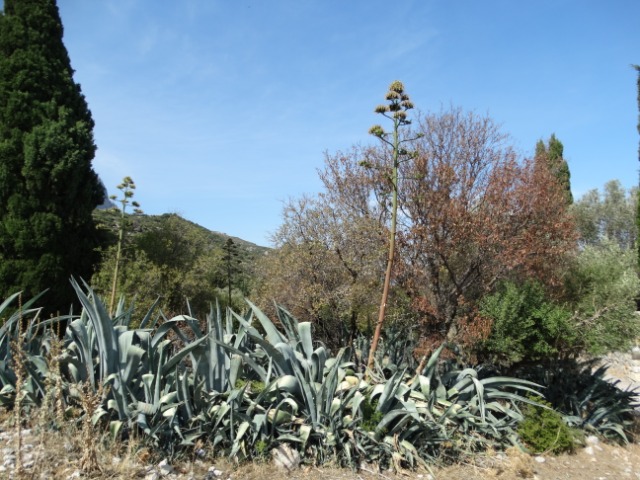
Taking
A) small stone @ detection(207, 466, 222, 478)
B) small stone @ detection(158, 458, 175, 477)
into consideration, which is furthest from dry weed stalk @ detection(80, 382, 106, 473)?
small stone @ detection(207, 466, 222, 478)

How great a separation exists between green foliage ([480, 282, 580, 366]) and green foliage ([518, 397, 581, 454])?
77cm

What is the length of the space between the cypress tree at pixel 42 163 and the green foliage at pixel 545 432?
30.2 ft

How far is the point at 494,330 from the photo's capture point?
6.20 m

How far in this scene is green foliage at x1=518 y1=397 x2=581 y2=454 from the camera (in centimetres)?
516

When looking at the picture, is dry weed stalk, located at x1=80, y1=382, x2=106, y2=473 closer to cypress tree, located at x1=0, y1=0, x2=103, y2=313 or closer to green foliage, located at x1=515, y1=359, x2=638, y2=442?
green foliage, located at x1=515, y1=359, x2=638, y2=442

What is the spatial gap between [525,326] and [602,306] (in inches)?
70.2

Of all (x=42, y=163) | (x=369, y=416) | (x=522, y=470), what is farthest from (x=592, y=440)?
(x=42, y=163)

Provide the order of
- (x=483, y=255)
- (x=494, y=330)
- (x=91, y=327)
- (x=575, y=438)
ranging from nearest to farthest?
(x=91, y=327), (x=575, y=438), (x=494, y=330), (x=483, y=255)

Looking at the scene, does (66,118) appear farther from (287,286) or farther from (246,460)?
(246,460)

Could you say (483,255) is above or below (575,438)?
above

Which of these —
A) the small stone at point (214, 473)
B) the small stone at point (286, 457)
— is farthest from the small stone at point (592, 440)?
the small stone at point (214, 473)

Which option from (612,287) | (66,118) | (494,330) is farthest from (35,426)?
(66,118)

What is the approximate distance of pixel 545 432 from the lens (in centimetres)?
521

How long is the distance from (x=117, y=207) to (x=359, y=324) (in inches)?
213
